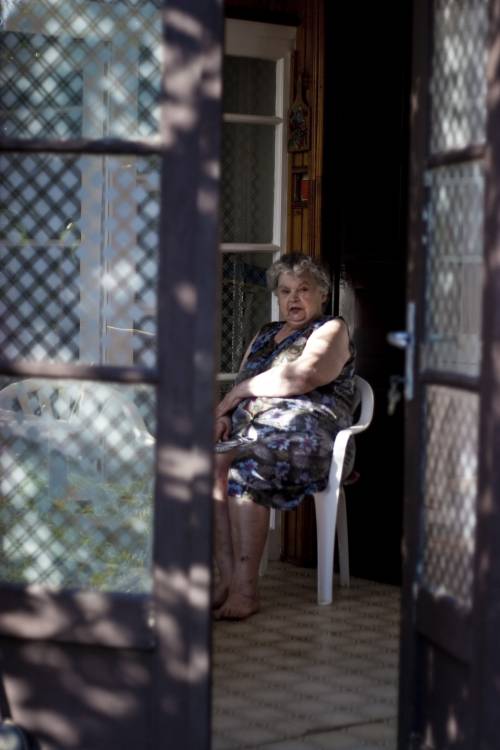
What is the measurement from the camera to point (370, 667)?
4.57 meters

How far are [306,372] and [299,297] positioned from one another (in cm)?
39

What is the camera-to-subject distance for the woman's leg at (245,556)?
524 cm

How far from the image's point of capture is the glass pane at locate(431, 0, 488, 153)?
119 inches

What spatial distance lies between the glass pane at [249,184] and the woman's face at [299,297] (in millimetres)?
695

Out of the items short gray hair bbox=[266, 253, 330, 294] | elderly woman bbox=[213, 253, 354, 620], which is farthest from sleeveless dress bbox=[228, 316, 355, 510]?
short gray hair bbox=[266, 253, 330, 294]

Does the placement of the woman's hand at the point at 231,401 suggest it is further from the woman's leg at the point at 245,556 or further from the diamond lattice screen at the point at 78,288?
the diamond lattice screen at the point at 78,288

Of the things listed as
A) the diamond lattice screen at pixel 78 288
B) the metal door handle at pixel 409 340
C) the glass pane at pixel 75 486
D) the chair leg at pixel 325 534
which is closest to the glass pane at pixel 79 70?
the diamond lattice screen at pixel 78 288

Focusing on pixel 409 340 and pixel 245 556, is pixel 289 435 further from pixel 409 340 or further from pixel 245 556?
pixel 409 340

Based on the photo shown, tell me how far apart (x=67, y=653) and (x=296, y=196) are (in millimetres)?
3467

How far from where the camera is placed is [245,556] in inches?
207

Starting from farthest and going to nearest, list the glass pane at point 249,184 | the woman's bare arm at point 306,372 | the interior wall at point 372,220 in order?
the glass pane at point 249,184, the interior wall at point 372,220, the woman's bare arm at point 306,372

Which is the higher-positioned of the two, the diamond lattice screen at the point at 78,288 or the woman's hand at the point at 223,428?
the diamond lattice screen at the point at 78,288

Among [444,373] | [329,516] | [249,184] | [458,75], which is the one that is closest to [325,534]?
[329,516]

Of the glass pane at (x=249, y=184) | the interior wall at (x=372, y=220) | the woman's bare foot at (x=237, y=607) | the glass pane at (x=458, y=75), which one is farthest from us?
the glass pane at (x=249, y=184)
